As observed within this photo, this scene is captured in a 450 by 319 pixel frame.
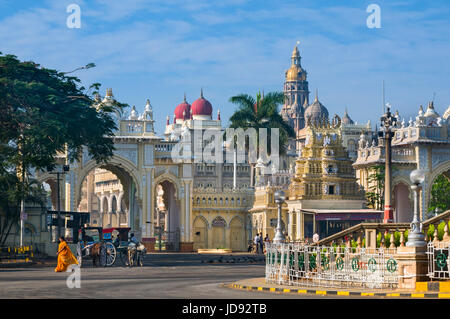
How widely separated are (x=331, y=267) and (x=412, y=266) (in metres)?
2.94

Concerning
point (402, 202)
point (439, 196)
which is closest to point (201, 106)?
point (402, 202)

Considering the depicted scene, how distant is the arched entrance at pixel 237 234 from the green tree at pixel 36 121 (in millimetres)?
23983

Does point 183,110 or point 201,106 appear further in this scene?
point 183,110

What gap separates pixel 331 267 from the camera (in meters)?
26.4

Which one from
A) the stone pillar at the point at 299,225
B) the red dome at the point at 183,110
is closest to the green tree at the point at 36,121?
the stone pillar at the point at 299,225

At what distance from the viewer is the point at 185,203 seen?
71.2m

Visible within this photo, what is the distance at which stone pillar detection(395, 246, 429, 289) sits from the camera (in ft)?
78.6

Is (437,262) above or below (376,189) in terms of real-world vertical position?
below

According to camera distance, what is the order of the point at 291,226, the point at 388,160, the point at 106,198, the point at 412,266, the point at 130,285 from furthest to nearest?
the point at 106,198 < the point at 291,226 < the point at 388,160 < the point at 130,285 < the point at 412,266

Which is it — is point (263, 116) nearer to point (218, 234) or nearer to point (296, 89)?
point (218, 234)

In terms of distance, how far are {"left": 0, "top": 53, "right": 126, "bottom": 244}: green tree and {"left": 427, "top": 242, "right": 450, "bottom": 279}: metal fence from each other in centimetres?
2446

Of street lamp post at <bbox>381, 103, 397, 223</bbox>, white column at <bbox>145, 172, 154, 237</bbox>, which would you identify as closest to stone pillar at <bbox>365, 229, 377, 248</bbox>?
street lamp post at <bbox>381, 103, 397, 223</bbox>

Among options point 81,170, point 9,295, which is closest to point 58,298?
point 9,295
